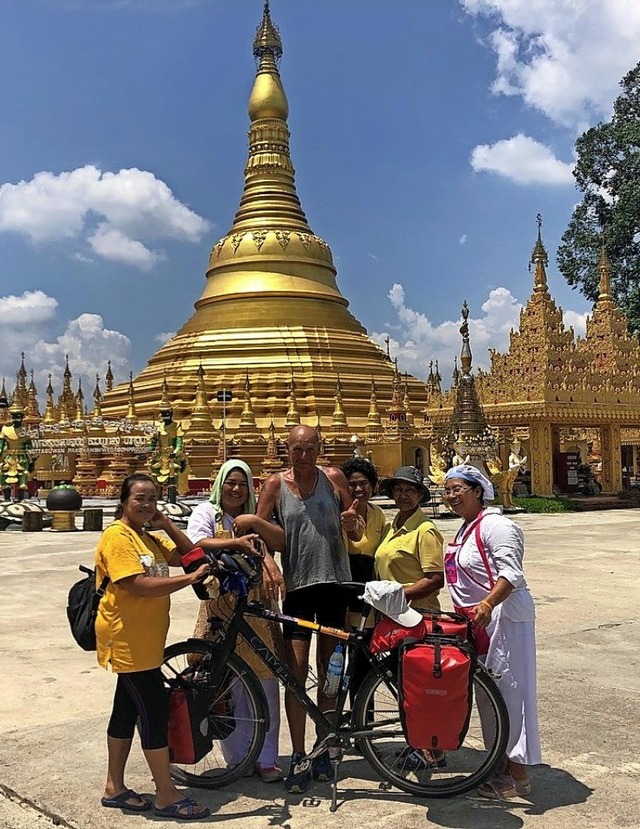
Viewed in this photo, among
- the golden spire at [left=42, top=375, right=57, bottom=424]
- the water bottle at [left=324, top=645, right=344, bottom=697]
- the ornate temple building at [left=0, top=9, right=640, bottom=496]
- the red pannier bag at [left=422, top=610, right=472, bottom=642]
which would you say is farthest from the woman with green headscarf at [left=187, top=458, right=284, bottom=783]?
the golden spire at [left=42, top=375, right=57, bottom=424]

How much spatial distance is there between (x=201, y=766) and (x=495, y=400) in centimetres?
2239

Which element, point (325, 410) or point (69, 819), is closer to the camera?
point (69, 819)

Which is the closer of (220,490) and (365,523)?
(220,490)

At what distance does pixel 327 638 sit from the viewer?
4.80 meters

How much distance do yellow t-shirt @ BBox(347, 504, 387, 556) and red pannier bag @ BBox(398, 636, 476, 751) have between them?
1.27 metres

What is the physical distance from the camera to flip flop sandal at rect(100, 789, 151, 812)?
4266 millimetres

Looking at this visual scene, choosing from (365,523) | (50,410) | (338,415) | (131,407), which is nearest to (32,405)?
(50,410)

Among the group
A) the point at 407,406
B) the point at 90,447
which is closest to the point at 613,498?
the point at 407,406

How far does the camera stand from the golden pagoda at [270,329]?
3453cm

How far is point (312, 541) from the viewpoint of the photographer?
15.8 feet

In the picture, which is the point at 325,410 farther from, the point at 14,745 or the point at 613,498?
the point at 14,745

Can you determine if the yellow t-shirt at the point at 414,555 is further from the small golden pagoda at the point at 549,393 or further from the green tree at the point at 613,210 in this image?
the green tree at the point at 613,210

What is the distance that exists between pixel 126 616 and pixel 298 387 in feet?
101

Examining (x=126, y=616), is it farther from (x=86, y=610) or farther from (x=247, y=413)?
(x=247, y=413)
